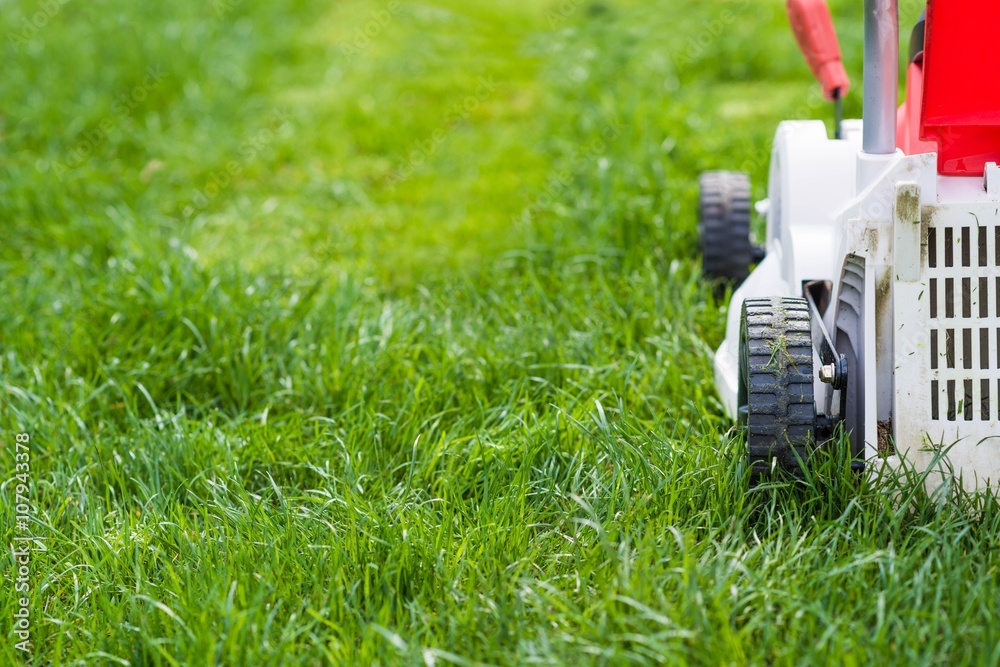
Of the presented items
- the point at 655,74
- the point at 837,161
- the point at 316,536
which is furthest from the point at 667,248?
the point at 655,74

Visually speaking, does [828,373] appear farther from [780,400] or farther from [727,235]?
[727,235]

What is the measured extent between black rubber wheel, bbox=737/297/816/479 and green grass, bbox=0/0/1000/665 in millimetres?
76

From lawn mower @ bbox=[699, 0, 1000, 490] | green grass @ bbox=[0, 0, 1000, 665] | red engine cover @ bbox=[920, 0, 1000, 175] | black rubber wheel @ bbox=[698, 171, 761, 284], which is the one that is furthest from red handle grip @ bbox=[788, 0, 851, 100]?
red engine cover @ bbox=[920, 0, 1000, 175]

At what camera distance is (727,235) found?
340 centimetres

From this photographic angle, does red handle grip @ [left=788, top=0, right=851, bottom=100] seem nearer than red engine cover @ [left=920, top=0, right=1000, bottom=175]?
No

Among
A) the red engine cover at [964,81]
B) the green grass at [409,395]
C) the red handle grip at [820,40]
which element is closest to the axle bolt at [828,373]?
the green grass at [409,395]

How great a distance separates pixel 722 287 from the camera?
137 inches

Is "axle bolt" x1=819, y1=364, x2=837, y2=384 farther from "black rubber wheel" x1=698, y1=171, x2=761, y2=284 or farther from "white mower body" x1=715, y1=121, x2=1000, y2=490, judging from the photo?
"black rubber wheel" x1=698, y1=171, x2=761, y2=284

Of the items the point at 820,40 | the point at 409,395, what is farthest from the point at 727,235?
the point at 409,395

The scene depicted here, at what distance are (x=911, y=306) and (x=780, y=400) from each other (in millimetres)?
291

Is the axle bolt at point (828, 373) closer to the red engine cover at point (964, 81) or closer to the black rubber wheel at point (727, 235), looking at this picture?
the red engine cover at point (964, 81)

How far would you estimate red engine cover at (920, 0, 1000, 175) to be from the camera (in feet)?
6.38

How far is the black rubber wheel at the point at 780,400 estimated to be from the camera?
2.03 metres

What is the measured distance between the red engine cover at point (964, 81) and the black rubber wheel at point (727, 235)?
135cm
